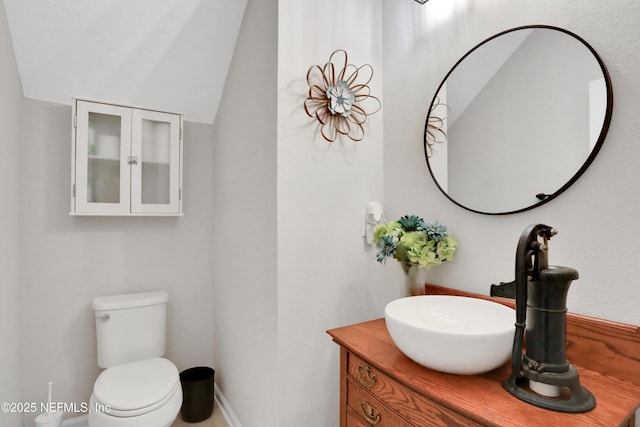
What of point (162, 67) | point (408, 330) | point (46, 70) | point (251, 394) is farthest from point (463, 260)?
point (46, 70)

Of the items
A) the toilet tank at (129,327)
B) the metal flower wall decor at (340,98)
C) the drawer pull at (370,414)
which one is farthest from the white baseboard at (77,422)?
the metal flower wall decor at (340,98)

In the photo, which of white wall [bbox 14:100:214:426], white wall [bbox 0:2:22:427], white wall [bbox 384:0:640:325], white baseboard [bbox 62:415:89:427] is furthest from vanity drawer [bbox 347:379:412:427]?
white baseboard [bbox 62:415:89:427]

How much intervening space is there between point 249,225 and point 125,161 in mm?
948

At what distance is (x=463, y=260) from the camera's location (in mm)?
1256

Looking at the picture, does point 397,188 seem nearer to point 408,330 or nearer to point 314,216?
point 314,216

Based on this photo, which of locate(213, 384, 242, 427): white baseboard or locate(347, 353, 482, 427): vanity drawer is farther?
locate(213, 384, 242, 427): white baseboard

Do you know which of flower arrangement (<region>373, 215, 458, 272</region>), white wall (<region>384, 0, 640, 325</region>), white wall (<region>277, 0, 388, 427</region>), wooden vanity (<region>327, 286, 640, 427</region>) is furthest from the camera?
white wall (<region>277, 0, 388, 427</region>)

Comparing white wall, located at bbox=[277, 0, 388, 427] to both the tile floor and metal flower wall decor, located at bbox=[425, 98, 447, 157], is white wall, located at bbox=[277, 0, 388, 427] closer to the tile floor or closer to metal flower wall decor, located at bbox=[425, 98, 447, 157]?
metal flower wall decor, located at bbox=[425, 98, 447, 157]

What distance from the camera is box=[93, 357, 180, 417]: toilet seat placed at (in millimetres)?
1415

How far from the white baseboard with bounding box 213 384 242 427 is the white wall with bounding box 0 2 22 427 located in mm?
1033

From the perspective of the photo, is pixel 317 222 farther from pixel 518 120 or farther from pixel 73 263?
pixel 73 263

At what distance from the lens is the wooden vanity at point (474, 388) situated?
672 millimetres

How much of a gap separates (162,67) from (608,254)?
7.49 feet

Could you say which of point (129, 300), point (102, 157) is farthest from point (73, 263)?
point (102, 157)
